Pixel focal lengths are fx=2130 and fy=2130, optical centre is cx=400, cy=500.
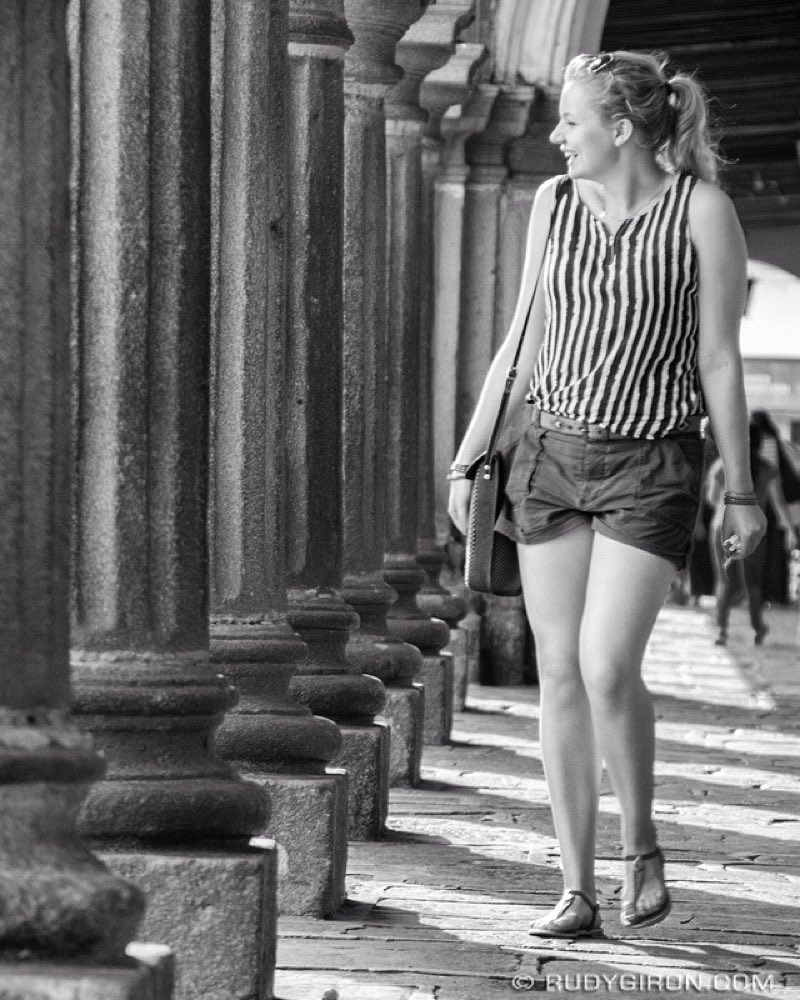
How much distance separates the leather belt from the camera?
394cm

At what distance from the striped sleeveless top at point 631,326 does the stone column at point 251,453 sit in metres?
0.85

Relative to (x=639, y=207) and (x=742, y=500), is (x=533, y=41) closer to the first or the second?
(x=639, y=207)

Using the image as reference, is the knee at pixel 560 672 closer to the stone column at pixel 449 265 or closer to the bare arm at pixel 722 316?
the bare arm at pixel 722 316

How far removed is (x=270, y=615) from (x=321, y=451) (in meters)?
0.80

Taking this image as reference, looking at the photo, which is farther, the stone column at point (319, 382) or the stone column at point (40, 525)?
the stone column at point (319, 382)

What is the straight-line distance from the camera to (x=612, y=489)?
3887mm

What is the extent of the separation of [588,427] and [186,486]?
2.62ft

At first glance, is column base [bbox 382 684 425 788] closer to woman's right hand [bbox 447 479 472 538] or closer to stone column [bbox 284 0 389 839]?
stone column [bbox 284 0 389 839]

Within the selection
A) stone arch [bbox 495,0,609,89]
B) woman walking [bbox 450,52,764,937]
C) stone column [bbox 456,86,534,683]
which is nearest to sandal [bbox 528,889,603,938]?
woman walking [bbox 450,52,764,937]

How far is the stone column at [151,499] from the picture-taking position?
353cm

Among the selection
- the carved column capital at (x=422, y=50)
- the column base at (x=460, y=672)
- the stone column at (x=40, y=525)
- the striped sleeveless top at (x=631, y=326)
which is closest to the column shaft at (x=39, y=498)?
the stone column at (x=40, y=525)

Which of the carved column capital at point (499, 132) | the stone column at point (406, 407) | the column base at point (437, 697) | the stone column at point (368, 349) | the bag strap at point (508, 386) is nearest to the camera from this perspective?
the bag strap at point (508, 386)

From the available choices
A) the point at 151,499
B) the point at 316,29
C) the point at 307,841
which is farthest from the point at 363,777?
the point at 151,499

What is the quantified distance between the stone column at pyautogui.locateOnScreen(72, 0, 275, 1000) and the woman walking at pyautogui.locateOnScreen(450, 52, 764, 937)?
2.20 feet
